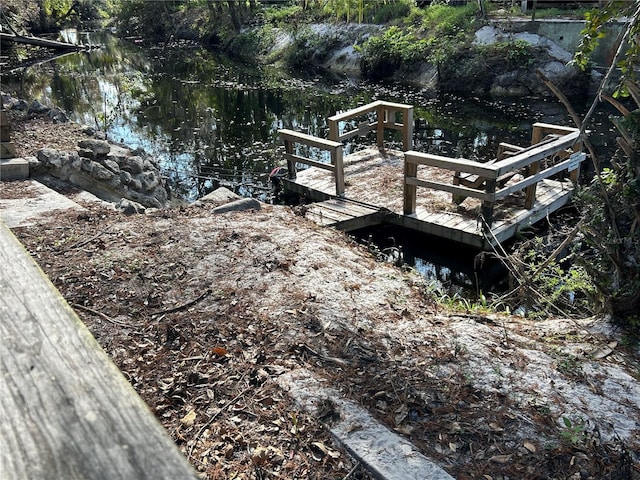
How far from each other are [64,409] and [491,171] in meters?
6.74

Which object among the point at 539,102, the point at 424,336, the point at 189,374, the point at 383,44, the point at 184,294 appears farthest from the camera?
the point at 383,44

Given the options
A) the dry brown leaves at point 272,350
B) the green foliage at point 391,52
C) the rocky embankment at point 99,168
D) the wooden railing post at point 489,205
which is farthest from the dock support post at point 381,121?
the green foliage at point 391,52

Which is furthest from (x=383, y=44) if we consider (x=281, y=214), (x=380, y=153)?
(x=281, y=214)

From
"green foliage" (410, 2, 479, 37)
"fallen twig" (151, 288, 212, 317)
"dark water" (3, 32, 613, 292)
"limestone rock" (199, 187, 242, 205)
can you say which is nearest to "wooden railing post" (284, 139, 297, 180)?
"dark water" (3, 32, 613, 292)

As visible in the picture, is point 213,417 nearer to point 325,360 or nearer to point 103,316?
point 325,360

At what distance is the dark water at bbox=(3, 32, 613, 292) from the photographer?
495 inches

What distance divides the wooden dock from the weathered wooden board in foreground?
20.2 feet

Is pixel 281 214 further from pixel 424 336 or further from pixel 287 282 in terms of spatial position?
pixel 424 336

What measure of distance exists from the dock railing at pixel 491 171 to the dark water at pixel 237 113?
38.7 inches

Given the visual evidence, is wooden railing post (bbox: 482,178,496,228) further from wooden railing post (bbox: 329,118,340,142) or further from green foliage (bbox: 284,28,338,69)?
green foliage (bbox: 284,28,338,69)

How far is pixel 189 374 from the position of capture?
139 inches

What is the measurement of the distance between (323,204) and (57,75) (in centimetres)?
2038

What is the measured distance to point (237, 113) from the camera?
18000 mm

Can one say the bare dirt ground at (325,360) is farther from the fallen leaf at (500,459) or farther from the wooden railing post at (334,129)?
the wooden railing post at (334,129)
